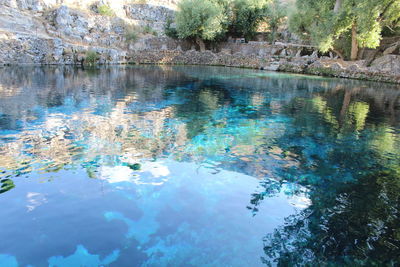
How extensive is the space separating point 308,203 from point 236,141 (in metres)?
4.00

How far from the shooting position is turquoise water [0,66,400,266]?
4.69 metres

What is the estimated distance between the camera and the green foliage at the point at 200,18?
139ft

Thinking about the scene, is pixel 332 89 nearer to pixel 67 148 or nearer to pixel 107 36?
pixel 67 148

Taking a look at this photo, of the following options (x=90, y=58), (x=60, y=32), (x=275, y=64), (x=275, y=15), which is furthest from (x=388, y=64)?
(x=60, y=32)

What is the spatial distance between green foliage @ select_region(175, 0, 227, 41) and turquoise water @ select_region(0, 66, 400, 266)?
1285 inches

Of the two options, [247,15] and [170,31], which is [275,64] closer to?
[247,15]

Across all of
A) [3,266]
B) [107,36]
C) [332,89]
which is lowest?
[3,266]

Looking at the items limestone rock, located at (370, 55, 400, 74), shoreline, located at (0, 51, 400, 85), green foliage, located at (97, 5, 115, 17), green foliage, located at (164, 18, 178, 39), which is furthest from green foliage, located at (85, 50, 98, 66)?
limestone rock, located at (370, 55, 400, 74)

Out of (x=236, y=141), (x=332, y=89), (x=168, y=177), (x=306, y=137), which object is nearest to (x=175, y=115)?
(x=236, y=141)

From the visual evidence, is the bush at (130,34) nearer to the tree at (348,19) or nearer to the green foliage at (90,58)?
the green foliage at (90,58)

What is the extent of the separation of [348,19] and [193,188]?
27907 mm

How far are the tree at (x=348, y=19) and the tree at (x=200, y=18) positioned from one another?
11118 mm

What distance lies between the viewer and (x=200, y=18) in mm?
42938

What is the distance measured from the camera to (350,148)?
31.7 feet
